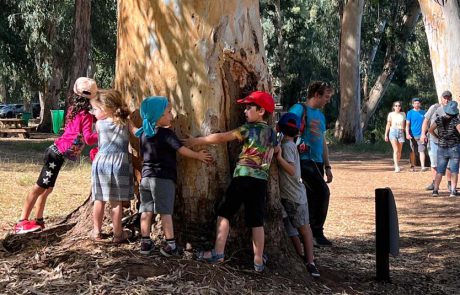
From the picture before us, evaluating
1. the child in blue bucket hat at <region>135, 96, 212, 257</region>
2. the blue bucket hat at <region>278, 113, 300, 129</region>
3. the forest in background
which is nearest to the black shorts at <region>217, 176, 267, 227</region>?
the child in blue bucket hat at <region>135, 96, 212, 257</region>

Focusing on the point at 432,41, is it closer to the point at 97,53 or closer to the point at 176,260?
the point at 176,260

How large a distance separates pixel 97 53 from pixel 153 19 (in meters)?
35.6

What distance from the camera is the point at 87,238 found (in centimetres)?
639

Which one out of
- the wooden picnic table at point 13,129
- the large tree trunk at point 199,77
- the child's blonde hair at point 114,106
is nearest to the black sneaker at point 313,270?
the large tree trunk at point 199,77

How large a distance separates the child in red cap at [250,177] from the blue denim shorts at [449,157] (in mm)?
7545

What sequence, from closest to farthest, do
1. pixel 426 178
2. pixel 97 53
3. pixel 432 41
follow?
pixel 432 41 → pixel 426 178 → pixel 97 53

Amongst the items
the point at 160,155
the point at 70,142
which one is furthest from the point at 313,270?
the point at 70,142

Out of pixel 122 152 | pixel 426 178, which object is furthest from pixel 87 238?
pixel 426 178

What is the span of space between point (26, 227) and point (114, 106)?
1730mm

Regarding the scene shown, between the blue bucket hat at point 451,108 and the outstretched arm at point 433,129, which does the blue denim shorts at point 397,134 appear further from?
the blue bucket hat at point 451,108

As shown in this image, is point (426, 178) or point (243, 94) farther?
point (426, 178)

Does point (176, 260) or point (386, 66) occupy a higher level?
point (386, 66)

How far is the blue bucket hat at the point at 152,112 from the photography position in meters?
5.91

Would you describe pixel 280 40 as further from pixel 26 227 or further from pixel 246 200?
pixel 246 200
